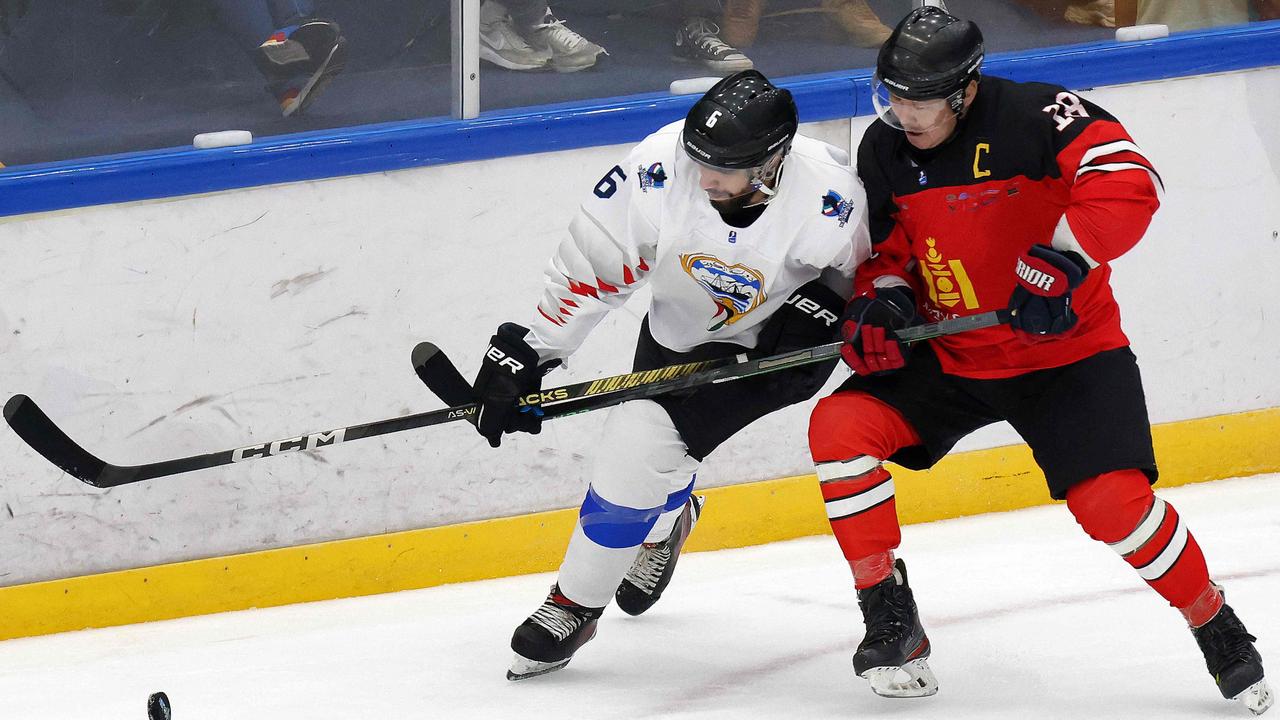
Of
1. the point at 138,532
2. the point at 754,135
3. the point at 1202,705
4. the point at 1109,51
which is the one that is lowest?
the point at 138,532

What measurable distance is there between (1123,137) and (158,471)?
5.78 ft

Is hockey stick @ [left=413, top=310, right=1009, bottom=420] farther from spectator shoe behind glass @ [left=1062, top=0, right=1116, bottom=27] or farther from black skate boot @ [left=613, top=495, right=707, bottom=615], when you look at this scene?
spectator shoe behind glass @ [left=1062, top=0, right=1116, bottom=27]

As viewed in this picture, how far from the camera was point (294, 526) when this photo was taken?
3428mm

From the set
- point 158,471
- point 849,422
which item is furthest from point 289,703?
point 849,422

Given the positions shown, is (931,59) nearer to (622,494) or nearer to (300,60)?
(622,494)

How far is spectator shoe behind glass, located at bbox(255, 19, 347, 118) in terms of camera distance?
343 centimetres

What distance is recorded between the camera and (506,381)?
2664mm

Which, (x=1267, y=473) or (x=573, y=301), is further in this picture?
(x=1267, y=473)

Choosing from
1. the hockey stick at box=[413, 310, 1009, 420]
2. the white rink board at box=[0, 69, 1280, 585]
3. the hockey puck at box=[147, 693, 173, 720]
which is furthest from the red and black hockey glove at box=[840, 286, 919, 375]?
the hockey puck at box=[147, 693, 173, 720]

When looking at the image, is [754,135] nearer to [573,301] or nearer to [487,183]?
[573,301]

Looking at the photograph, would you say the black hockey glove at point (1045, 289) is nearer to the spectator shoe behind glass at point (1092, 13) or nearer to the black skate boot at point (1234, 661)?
the black skate boot at point (1234, 661)

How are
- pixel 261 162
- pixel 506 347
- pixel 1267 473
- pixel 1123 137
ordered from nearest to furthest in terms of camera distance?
pixel 1123 137 → pixel 506 347 → pixel 261 162 → pixel 1267 473

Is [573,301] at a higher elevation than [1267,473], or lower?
higher

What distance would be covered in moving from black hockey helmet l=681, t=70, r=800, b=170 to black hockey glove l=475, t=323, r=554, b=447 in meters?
0.48
